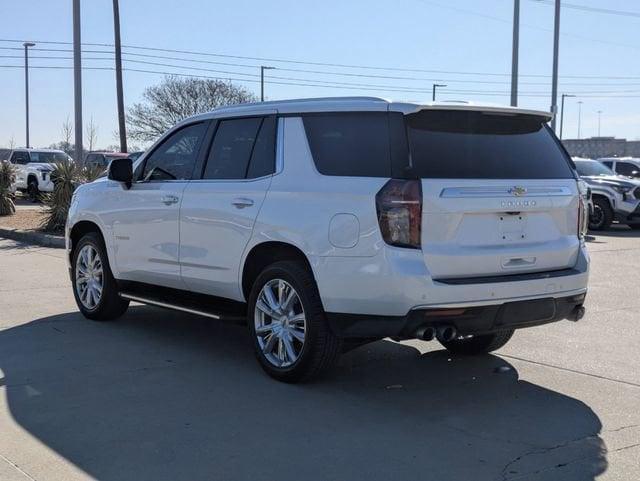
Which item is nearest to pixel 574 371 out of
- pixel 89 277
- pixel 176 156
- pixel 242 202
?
pixel 242 202

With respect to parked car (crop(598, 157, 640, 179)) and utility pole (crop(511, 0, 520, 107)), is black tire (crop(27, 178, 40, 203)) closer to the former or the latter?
utility pole (crop(511, 0, 520, 107))

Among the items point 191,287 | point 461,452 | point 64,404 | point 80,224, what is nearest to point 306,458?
point 461,452

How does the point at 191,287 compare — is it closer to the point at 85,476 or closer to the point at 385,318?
the point at 385,318

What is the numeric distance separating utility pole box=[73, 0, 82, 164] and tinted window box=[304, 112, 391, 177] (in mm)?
13389

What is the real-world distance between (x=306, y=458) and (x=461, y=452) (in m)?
0.85

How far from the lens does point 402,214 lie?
4.74 meters

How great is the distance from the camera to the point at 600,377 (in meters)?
5.79

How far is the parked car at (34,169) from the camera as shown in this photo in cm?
2705

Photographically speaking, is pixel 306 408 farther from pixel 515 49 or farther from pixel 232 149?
pixel 515 49

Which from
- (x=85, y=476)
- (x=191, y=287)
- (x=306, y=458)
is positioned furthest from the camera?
(x=191, y=287)

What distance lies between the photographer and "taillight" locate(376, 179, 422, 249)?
474 centimetres

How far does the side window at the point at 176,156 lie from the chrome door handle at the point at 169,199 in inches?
7.3

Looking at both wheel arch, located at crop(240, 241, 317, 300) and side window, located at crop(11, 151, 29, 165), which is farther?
side window, located at crop(11, 151, 29, 165)

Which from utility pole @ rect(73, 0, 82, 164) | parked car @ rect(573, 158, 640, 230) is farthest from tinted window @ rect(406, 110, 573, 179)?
utility pole @ rect(73, 0, 82, 164)
